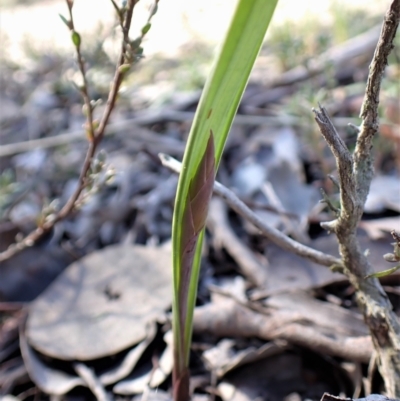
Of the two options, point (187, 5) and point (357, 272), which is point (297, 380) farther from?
point (187, 5)

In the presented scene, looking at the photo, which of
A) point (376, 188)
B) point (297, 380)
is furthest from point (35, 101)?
point (297, 380)

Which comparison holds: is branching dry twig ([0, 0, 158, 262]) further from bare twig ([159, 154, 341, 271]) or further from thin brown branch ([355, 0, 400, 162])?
thin brown branch ([355, 0, 400, 162])

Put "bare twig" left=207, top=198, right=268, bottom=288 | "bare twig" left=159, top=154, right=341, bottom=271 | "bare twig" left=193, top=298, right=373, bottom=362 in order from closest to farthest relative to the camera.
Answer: "bare twig" left=159, top=154, right=341, bottom=271, "bare twig" left=193, top=298, right=373, bottom=362, "bare twig" left=207, top=198, right=268, bottom=288

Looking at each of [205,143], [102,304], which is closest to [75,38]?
[205,143]

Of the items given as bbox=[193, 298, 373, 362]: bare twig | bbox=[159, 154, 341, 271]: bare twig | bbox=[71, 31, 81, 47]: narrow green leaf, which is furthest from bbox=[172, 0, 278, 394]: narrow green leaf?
bbox=[71, 31, 81, 47]: narrow green leaf

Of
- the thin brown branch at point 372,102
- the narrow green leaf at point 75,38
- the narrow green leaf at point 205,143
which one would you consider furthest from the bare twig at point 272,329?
the narrow green leaf at point 75,38

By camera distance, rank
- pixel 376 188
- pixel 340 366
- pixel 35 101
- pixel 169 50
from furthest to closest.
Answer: pixel 169 50, pixel 35 101, pixel 376 188, pixel 340 366

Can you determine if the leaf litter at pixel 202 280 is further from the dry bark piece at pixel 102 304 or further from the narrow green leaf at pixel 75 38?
the narrow green leaf at pixel 75 38
